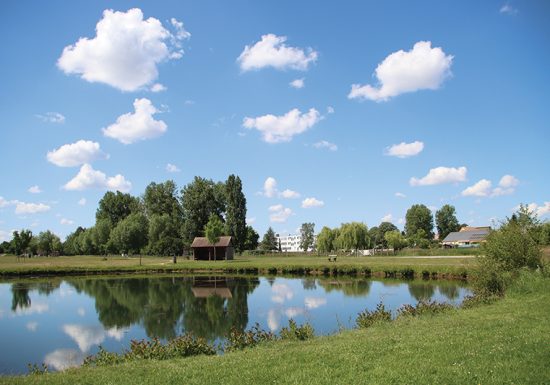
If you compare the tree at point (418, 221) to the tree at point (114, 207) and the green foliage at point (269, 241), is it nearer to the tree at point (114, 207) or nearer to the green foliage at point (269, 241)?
the green foliage at point (269, 241)

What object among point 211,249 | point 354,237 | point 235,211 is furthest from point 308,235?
point 211,249

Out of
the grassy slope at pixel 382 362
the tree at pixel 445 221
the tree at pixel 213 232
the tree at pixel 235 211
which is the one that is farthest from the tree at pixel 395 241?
the grassy slope at pixel 382 362

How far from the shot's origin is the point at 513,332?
1100cm

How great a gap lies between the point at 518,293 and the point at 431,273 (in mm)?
20261

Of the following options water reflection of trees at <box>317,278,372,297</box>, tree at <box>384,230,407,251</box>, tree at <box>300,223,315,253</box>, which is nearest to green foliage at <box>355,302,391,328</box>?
water reflection of trees at <box>317,278,372,297</box>

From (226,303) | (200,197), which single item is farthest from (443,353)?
(200,197)

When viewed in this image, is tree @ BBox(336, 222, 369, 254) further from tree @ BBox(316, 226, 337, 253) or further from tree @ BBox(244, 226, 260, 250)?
tree @ BBox(244, 226, 260, 250)

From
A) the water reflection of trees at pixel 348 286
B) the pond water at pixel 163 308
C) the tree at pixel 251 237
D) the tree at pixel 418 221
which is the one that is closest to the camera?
the pond water at pixel 163 308

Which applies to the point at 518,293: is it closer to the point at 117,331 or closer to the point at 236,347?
the point at 236,347

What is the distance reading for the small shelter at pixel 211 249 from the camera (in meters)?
68.0

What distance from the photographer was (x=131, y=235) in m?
77.9

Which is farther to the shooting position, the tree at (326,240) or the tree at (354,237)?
the tree at (326,240)

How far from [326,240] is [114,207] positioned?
161 feet

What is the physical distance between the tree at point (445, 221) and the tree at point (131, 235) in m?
85.4
